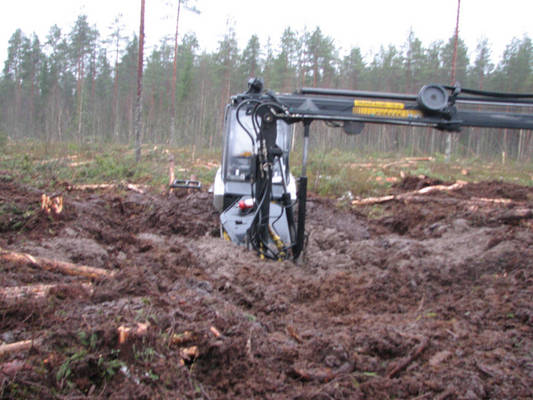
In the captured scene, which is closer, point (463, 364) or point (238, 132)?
point (463, 364)

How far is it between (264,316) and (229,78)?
1211 inches

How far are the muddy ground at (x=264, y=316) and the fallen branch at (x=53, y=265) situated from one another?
0.08m

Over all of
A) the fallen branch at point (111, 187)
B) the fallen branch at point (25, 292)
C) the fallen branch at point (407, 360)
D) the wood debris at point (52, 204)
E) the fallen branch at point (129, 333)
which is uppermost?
the wood debris at point (52, 204)

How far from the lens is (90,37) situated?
37.1 metres

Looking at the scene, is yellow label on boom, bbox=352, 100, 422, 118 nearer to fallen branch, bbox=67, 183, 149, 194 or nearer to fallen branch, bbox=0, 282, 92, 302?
fallen branch, bbox=0, 282, 92, 302

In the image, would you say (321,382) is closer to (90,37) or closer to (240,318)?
(240,318)

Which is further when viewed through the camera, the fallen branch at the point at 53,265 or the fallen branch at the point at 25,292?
the fallen branch at the point at 53,265

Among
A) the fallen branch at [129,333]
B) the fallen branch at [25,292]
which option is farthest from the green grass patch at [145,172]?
the fallen branch at [129,333]

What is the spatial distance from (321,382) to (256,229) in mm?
3433

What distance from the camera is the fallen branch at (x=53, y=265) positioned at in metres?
4.45

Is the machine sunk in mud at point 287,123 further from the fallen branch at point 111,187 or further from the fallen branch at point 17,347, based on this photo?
the fallen branch at point 111,187

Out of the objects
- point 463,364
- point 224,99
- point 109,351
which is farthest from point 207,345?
point 224,99

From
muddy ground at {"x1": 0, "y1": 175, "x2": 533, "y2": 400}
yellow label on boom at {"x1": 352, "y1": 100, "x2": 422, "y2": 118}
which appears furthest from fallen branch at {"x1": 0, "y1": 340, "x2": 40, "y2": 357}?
yellow label on boom at {"x1": 352, "y1": 100, "x2": 422, "y2": 118}

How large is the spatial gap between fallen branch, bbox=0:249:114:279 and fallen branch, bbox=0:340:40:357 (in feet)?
5.47
